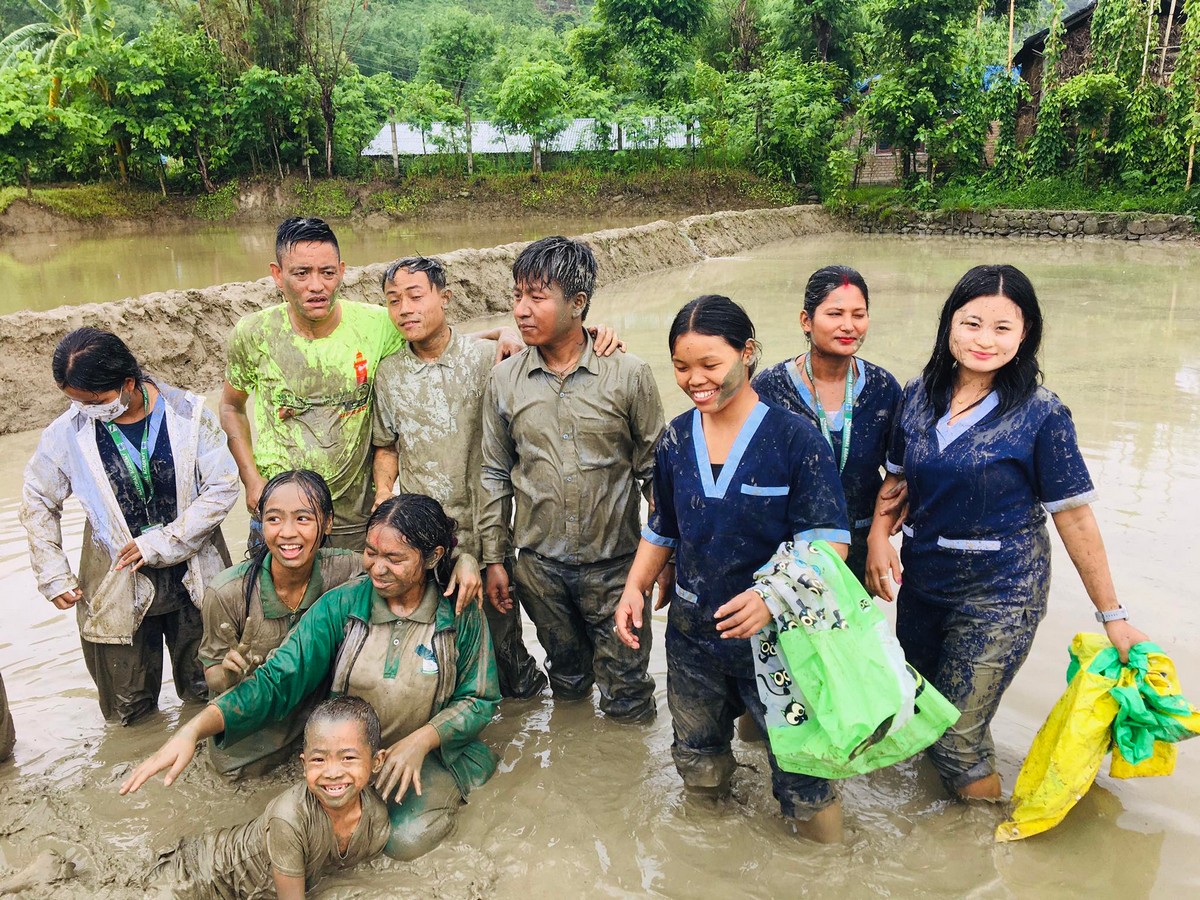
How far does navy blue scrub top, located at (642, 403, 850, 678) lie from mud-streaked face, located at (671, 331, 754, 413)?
0.10 meters

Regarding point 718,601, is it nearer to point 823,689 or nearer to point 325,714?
point 823,689

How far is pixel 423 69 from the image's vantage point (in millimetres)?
34875

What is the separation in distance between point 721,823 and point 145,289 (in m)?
13.0

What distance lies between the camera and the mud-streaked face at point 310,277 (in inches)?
123

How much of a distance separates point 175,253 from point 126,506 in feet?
55.6

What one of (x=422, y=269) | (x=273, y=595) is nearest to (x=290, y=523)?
(x=273, y=595)

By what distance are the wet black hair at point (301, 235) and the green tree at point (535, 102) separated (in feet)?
78.4

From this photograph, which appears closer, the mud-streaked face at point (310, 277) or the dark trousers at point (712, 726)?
the dark trousers at point (712, 726)

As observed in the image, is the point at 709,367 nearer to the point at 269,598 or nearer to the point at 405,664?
the point at 405,664

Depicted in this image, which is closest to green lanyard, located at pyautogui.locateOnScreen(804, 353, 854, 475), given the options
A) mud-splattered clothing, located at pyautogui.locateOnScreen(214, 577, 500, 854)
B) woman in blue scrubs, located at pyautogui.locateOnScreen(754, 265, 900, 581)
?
woman in blue scrubs, located at pyautogui.locateOnScreen(754, 265, 900, 581)

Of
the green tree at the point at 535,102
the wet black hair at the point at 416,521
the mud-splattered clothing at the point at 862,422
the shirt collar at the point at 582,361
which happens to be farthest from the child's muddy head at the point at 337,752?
the green tree at the point at 535,102

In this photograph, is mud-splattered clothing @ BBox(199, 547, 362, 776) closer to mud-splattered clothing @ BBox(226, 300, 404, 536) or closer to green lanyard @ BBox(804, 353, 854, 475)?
mud-splattered clothing @ BBox(226, 300, 404, 536)

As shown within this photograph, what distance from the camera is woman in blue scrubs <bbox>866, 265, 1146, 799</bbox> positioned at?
2400 millimetres

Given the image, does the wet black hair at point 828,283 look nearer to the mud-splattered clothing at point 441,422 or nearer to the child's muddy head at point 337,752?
the mud-splattered clothing at point 441,422
